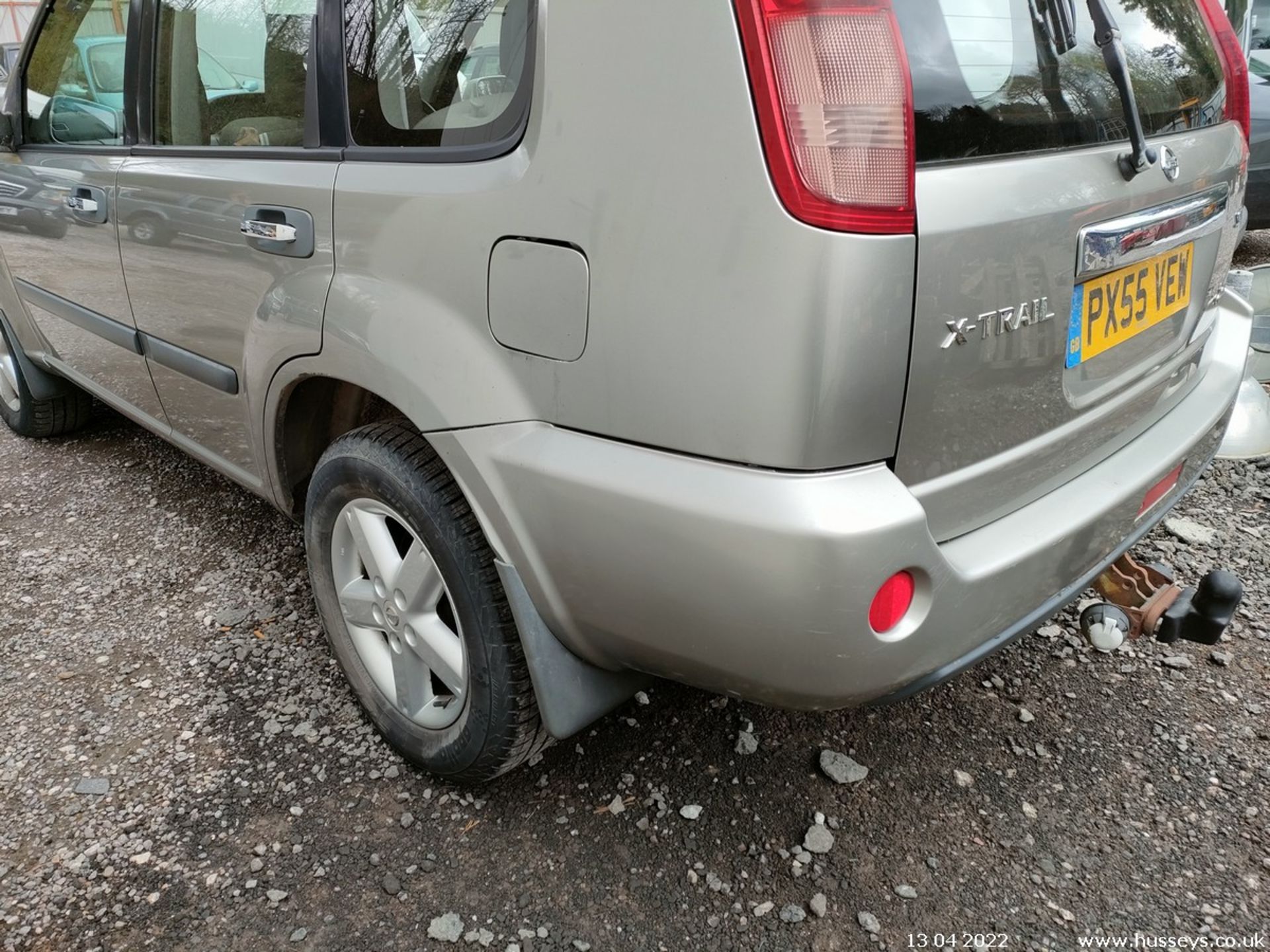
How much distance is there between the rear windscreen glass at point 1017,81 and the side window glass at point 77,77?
2094 millimetres

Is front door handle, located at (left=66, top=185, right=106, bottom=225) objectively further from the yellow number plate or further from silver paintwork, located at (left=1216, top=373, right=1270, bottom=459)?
silver paintwork, located at (left=1216, top=373, right=1270, bottom=459)

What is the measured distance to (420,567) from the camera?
1.73 meters

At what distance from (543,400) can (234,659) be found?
1.43m

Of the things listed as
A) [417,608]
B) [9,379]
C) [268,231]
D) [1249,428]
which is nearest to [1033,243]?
→ [417,608]

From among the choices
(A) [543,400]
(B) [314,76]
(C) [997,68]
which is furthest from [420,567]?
(C) [997,68]

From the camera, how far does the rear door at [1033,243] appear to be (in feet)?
3.92

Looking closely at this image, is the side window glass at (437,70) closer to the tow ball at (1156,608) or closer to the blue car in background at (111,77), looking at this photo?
the blue car in background at (111,77)

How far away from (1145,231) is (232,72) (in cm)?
181

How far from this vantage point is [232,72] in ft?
6.66

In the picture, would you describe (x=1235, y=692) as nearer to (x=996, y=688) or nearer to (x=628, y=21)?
(x=996, y=688)

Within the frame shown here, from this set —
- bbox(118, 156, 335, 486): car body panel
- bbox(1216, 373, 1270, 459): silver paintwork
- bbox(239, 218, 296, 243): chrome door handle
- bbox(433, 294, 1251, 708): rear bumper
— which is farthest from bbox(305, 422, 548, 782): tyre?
bbox(1216, 373, 1270, 459): silver paintwork

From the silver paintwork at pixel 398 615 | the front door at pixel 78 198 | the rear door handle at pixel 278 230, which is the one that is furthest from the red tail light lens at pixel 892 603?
the front door at pixel 78 198

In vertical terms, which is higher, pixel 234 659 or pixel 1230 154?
pixel 1230 154

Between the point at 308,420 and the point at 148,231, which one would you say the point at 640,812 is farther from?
the point at 148,231
